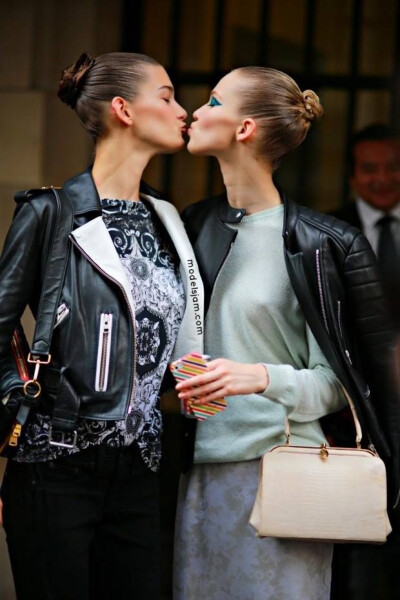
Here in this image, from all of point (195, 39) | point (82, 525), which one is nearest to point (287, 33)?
point (195, 39)

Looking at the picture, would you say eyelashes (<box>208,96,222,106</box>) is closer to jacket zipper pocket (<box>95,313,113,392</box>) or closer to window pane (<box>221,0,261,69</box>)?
jacket zipper pocket (<box>95,313,113,392</box>)

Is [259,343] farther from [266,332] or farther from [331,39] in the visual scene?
[331,39]

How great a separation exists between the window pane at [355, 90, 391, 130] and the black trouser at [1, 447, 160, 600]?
313 cm

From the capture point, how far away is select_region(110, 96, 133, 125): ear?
3787 mm

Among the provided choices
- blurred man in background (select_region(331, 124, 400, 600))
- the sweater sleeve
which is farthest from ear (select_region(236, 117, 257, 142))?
blurred man in background (select_region(331, 124, 400, 600))

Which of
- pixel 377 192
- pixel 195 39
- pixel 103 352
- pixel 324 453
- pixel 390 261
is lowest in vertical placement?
pixel 324 453

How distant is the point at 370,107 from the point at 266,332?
2.81 meters

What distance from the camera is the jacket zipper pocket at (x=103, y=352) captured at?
11.6ft

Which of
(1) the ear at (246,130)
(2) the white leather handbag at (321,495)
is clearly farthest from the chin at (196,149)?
(2) the white leather handbag at (321,495)

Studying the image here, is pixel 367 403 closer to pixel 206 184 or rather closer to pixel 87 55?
pixel 87 55

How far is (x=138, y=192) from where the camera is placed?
3.92m

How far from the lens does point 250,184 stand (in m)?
3.90

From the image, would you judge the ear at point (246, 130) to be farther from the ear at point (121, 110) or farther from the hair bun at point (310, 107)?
the ear at point (121, 110)

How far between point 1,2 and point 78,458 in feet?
10.7
